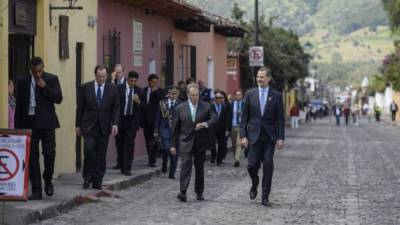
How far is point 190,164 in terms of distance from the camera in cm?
1541

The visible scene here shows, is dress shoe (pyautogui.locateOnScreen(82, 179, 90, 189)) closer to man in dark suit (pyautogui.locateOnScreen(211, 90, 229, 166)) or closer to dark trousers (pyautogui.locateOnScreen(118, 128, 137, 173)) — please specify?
dark trousers (pyautogui.locateOnScreen(118, 128, 137, 173))

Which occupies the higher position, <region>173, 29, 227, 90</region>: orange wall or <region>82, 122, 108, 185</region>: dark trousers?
<region>173, 29, 227, 90</region>: orange wall

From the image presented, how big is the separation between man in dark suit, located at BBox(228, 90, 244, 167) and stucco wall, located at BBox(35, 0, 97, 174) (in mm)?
4457

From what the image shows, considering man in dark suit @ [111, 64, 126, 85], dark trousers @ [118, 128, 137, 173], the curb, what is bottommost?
the curb

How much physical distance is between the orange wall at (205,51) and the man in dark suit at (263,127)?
50.0 ft

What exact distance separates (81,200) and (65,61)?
4.55m

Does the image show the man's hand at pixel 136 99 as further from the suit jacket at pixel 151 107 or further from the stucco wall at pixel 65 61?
the suit jacket at pixel 151 107

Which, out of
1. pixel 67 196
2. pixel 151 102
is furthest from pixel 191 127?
pixel 151 102

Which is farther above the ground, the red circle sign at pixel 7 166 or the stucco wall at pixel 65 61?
the stucco wall at pixel 65 61

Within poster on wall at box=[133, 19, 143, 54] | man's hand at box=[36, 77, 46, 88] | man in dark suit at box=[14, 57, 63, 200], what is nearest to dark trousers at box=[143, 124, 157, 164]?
poster on wall at box=[133, 19, 143, 54]

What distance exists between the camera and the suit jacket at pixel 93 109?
51.1 feet

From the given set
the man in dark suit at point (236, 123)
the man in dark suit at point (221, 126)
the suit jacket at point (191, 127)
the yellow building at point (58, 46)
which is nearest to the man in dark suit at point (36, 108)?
the yellow building at point (58, 46)

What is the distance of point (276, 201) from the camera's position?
1528 centimetres

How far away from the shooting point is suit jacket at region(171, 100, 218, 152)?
1541 centimetres
